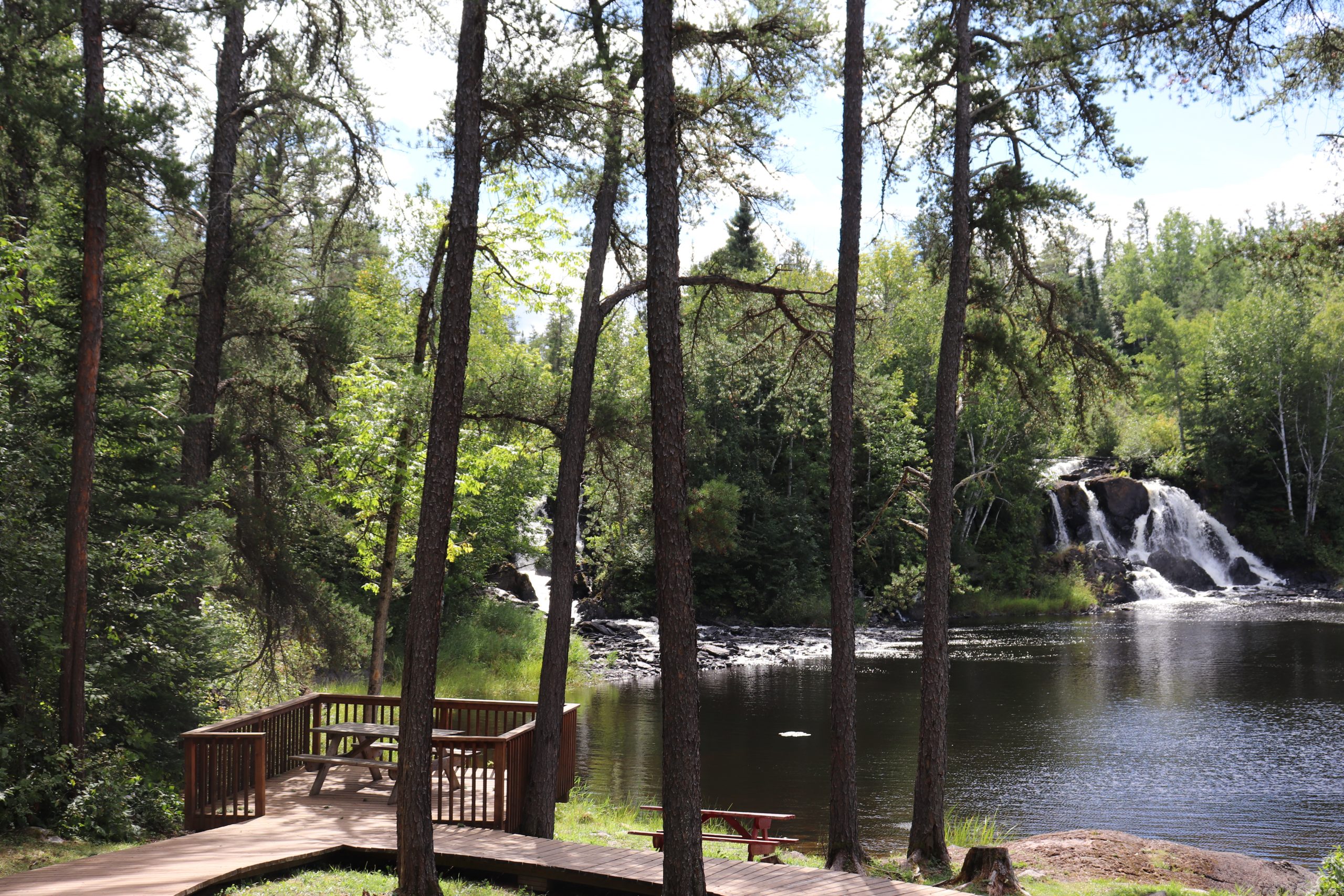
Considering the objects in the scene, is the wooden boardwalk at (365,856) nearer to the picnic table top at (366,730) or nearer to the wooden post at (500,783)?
the wooden post at (500,783)

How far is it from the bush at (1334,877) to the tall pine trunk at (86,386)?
31.5 ft

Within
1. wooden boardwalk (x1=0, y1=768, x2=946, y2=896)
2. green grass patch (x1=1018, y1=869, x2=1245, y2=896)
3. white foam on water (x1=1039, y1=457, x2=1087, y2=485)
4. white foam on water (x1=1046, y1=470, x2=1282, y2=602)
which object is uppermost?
white foam on water (x1=1039, y1=457, x2=1087, y2=485)

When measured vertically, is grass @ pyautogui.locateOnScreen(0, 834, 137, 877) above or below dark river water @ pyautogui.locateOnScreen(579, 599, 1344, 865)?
Answer: above

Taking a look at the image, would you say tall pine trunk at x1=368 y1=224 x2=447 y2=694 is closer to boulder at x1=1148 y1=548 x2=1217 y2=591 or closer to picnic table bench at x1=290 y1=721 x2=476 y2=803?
picnic table bench at x1=290 y1=721 x2=476 y2=803

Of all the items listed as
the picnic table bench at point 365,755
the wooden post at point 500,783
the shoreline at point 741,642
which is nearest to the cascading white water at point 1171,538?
the shoreline at point 741,642

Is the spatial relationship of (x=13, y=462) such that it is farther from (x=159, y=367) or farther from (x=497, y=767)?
(x=497, y=767)

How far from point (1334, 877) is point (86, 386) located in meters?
10.2

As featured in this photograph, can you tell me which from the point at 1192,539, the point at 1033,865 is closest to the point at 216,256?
the point at 1033,865

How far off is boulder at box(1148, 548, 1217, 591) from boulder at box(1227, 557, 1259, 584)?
118cm

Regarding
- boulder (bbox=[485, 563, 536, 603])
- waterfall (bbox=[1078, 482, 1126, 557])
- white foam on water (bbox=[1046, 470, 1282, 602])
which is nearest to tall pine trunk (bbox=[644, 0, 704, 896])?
boulder (bbox=[485, 563, 536, 603])

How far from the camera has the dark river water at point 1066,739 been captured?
1263 centimetres

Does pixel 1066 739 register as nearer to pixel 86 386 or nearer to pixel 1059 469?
pixel 86 386

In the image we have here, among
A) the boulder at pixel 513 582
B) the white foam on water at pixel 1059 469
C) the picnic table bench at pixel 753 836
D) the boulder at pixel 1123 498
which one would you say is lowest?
the picnic table bench at pixel 753 836

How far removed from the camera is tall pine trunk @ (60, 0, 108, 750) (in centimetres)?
855
